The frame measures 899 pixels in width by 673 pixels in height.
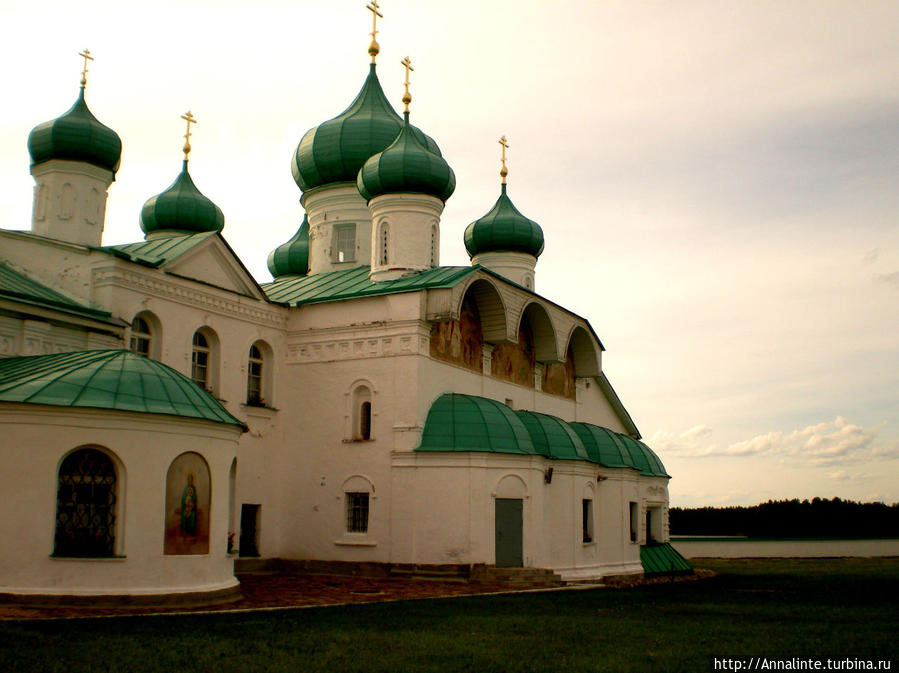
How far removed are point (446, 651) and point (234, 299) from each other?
11.6m

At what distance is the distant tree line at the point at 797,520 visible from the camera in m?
45.5

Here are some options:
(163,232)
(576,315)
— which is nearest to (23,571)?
(163,232)

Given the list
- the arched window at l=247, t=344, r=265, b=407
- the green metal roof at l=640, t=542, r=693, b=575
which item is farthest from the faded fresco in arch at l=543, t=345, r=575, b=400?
the arched window at l=247, t=344, r=265, b=407

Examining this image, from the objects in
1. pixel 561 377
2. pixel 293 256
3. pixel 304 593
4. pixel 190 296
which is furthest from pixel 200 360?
pixel 561 377

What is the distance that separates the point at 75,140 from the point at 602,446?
1336cm

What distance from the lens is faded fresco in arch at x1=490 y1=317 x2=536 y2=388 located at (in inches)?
843

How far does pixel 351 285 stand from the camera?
20844mm

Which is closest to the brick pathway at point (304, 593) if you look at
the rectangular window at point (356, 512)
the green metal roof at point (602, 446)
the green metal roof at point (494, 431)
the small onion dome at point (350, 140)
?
the rectangular window at point (356, 512)

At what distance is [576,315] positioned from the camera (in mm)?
24141

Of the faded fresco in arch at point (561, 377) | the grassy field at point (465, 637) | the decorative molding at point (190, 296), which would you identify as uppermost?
the decorative molding at point (190, 296)

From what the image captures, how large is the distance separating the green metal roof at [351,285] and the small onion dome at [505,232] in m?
4.63

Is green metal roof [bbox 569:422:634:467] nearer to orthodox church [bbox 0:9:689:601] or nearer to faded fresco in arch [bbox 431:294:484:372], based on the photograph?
orthodox church [bbox 0:9:689:601]

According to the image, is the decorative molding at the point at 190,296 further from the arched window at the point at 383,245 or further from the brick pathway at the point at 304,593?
the brick pathway at the point at 304,593

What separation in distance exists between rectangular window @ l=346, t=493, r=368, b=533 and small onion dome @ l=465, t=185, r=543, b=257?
31.8 ft
